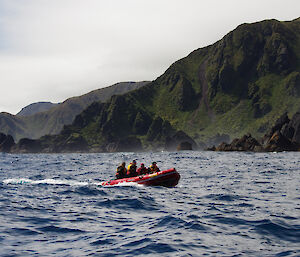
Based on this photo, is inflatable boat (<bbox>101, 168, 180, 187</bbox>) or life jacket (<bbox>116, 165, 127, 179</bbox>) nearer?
inflatable boat (<bbox>101, 168, 180, 187</bbox>)

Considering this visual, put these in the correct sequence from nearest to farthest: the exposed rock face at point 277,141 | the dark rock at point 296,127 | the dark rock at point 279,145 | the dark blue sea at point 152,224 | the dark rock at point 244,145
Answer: the dark blue sea at point 152,224 < the dark rock at point 279,145 < the exposed rock face at point 277,141 < the dark rock at point 244,145 < the dark rock at point 296,127

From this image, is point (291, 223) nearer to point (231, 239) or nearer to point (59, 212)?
point (231, 239)

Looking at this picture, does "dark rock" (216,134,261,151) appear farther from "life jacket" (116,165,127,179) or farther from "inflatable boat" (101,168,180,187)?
"inflatable boat" (101,168,180,187)

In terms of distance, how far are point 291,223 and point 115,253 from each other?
7411mm

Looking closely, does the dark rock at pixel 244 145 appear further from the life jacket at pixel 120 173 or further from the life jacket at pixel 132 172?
the life jacket at pixel 120 173

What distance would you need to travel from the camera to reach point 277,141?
5261 inches

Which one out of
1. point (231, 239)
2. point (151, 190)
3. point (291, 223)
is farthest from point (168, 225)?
point (151, 190)

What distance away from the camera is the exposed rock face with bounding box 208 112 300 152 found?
132750 mm

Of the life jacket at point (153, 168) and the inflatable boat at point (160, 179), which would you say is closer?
the inflatable boat at point (160, 179)

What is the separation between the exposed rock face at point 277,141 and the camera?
436ft

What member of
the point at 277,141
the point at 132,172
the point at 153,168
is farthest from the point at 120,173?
the point at 277,141

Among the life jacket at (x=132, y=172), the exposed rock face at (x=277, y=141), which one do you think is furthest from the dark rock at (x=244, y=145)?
the life jacket at (x=132, y=172)

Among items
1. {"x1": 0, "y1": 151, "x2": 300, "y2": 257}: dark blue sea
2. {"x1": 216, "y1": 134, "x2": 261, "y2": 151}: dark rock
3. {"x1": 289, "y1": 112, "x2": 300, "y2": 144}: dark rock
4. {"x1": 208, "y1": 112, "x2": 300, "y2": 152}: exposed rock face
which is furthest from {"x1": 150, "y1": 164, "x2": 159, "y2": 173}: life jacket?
{"x1": 289, "y1": 112, "x2": 300, "y2": 144}: dark rock

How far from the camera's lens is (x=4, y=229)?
43.3 ft
